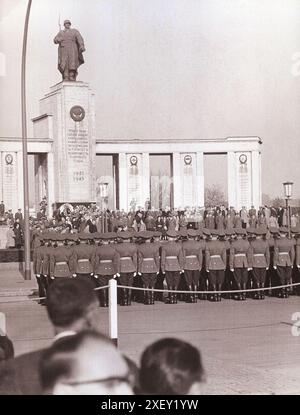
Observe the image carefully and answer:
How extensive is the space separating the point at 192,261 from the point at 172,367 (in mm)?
11676

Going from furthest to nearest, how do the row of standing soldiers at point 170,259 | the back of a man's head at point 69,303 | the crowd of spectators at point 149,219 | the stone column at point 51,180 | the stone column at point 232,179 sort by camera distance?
the stone column at point 232,179
the stone column at point 51,180
the crowd of spectators at point 149,219
the row of standing soldiers at point 170,259
the back of a man's head at point 69,303

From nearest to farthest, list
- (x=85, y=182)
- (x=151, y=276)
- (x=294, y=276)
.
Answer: (x=151, y=276) < (x=294, y=276) < (x=85, y=182)

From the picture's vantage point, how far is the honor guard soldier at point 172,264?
1475cm

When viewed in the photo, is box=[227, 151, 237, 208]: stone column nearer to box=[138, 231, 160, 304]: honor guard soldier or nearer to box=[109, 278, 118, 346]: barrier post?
box=[138, 231, 160, 304]: honor guard soldier

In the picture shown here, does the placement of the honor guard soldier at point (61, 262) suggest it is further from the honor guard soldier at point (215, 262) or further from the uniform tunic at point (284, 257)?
the uniform tunic at point (284, 257)

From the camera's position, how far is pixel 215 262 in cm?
1495

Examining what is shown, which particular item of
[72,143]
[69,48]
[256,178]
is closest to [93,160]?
[72,143]

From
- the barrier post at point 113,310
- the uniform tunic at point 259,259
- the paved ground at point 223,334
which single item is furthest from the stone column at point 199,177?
the barrier post at point 113,310

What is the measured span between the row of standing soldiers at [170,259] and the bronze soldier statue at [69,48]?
19.7m

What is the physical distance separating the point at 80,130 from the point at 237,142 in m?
12.1

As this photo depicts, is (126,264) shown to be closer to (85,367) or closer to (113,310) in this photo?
(113,310)
